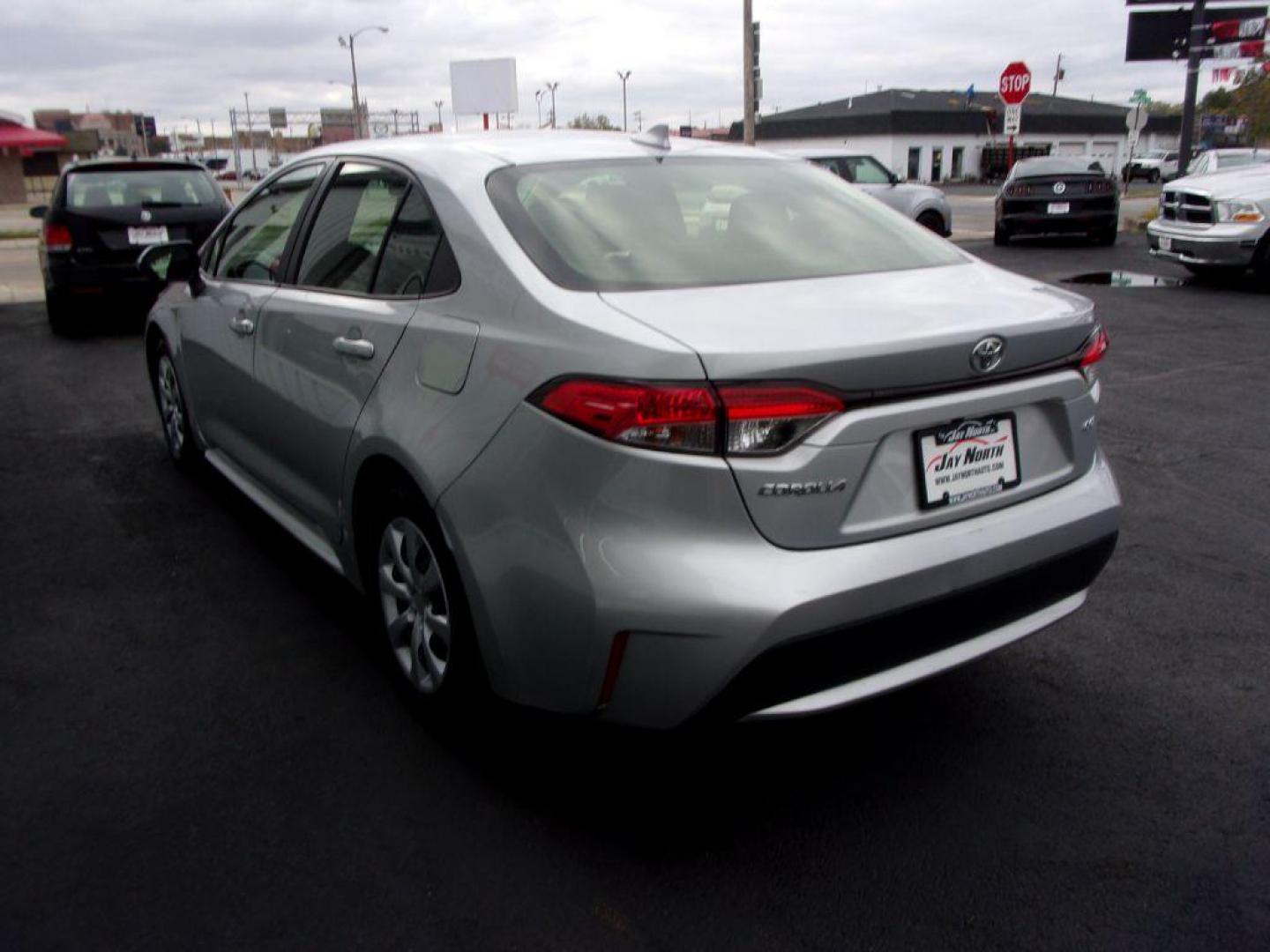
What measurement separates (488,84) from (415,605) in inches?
1696

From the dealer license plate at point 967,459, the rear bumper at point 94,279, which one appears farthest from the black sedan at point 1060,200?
the dealer license plate at point 967,459

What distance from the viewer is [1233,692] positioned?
10.7 ft

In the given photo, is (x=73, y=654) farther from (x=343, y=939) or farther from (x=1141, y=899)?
(x=1141, y=899)

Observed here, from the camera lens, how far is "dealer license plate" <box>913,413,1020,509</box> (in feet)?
8.08

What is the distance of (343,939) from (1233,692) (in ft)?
8.49

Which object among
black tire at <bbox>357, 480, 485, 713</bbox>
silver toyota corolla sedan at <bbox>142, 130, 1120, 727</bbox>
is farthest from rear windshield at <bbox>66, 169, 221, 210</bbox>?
black tire at <bbox>357, 480, 485, 713</bbox>

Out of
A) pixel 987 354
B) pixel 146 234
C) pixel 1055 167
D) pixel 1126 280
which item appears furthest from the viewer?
pixel 1055 167

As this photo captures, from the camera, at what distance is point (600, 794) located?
9.20 feet

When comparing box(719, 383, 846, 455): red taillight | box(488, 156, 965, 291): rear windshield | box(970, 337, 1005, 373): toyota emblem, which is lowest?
box(719, 383, 846, 455): red taillight

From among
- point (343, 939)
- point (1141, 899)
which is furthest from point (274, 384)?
point (1141, 899)

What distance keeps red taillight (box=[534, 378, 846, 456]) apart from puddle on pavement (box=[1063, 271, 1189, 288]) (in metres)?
11.6

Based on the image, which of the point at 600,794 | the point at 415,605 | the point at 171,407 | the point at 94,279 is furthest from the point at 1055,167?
the point at 600,794

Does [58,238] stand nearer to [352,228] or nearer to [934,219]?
[352,228]

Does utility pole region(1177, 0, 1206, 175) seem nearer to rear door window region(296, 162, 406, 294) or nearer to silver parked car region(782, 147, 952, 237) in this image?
silver parked car region(782, 147, 952, 237)
